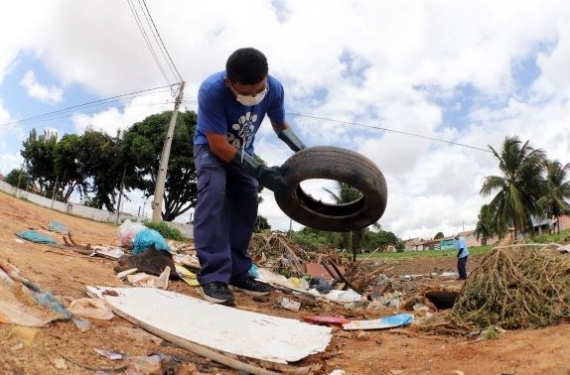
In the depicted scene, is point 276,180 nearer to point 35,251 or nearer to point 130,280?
point 130,280

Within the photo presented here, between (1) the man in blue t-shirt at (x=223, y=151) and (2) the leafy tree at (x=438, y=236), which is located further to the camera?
(2) the leafy tree at (x=438, y=236)

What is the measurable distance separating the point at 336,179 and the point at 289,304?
1233 millimetres

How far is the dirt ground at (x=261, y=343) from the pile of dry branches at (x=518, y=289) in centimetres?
20

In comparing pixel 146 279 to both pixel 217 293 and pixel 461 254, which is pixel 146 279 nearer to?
pixel 217 293

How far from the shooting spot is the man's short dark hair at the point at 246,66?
3.07m

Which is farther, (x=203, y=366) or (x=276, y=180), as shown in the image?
(x=276, y=180)

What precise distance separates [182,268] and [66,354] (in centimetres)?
278

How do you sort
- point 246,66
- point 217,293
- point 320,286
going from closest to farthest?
1. point 246,66
2. point 217,293
3. point 320,286

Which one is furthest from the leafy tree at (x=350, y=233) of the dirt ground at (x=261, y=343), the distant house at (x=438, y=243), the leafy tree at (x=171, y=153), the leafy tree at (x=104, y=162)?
the distant house at (x=438, y=243)

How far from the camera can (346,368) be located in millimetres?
2350

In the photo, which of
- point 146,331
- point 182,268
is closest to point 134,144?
point 182,268

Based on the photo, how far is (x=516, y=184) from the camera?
33.8m

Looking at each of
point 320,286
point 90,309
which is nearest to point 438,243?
point 320,286

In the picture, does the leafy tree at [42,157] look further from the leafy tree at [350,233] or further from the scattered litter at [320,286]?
the scattered litter at [320,286]
